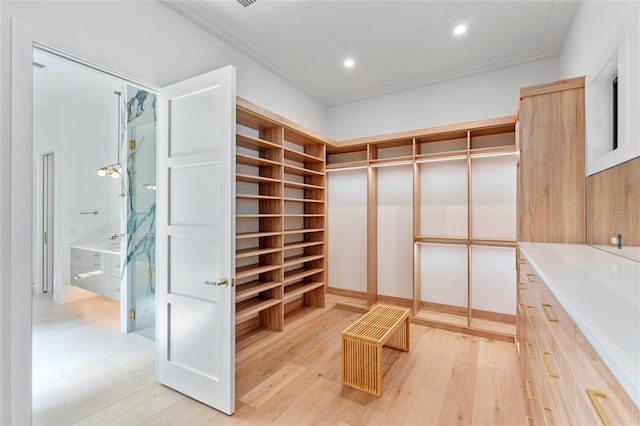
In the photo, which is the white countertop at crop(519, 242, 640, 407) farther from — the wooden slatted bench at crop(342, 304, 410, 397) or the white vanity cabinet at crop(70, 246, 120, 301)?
the white vanity cabinet at crop(70, 246, 120, 301)

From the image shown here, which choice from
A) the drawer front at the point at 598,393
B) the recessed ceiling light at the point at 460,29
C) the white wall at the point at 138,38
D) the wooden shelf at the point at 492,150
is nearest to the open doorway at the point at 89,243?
the white wall at the point at 138,38

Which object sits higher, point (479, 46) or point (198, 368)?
point (479, 46)

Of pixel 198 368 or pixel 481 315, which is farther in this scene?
pixel 481 315

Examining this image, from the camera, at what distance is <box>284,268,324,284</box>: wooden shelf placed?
3379 mm

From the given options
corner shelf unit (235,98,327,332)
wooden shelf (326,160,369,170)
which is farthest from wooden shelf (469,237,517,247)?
corner shelf unit (235,98,327,332)

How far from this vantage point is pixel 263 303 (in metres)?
2.93

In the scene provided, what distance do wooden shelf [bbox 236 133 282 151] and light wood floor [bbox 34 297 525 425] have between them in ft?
6.75

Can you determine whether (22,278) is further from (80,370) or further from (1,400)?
(80,370)

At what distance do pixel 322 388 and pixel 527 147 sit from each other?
2.52 meters

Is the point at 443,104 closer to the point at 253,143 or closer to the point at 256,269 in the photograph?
the point at 253,143

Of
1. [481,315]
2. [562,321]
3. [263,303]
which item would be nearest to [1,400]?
[263,303]

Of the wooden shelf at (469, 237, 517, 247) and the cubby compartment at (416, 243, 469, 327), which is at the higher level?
the wooden shelf at (469, 237, 517, 247)

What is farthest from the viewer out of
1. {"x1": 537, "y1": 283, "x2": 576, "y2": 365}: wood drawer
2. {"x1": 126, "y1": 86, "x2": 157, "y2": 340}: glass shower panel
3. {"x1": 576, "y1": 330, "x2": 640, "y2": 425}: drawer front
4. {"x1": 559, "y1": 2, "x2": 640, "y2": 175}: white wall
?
{"x1": 126, "y1": 86, "x2": 157, "y2": 340}: glass shower panel

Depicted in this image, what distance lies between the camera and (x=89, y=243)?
14.8 feet
